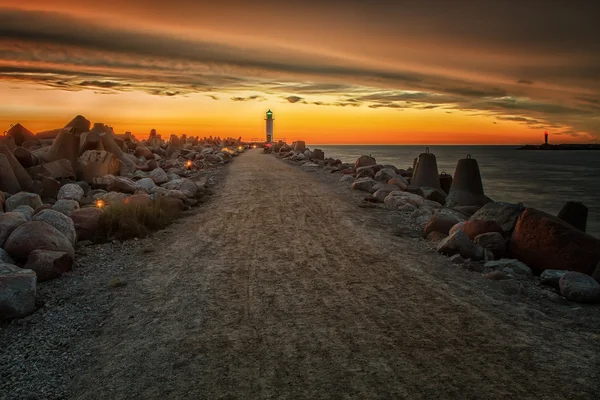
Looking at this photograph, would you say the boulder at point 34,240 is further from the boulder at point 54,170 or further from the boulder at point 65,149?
the boulder at point 65,149

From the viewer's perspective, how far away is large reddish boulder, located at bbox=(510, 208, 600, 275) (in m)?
7.77

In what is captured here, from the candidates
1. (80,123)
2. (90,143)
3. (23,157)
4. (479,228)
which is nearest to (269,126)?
(80,123)

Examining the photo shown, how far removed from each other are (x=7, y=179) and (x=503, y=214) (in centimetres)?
1437

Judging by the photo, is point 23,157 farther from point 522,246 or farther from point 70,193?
point 522,246

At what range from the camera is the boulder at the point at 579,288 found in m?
6.41

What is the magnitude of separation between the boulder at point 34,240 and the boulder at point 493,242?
308 inches

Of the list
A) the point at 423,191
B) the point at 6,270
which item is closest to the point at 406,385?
the point at 6,270

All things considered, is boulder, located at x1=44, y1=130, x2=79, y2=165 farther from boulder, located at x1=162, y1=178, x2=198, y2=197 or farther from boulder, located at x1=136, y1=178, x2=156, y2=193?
boulder, located at x1=162, y1=178, x2=198, y2=197

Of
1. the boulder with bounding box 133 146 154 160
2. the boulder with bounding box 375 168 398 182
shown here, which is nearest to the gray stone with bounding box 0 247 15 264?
the boulder with bounding box 375 168 398 182

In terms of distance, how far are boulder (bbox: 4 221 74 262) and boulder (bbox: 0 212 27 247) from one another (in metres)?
0.26

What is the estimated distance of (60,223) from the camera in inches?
330

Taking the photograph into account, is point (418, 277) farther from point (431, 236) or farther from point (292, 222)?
point (292, 222)

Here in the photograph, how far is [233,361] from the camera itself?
4465 mm

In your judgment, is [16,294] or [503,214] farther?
[503,214]
